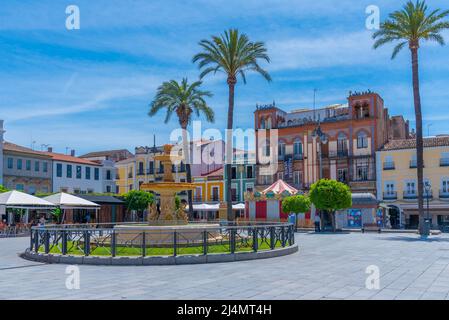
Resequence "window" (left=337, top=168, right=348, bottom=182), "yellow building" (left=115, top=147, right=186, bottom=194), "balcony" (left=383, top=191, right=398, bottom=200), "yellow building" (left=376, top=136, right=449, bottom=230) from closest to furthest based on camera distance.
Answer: "yellow building" (left=376, top=136, right=449, bottom=230) < "balcony" (left=383, top=191, right=398, bottom=200) < "window" (left=337, top=168, right=348, bottom=182) < "yellow building" (left=115, top=147, right=186, bottom=194)

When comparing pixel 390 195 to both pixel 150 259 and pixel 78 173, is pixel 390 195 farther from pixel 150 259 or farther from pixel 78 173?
pixel 150 259

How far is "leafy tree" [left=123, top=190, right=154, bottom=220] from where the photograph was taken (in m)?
53.5

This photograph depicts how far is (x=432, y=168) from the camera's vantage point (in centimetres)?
4600

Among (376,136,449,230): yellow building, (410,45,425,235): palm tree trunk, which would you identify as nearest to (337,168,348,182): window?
A: (376,136,449,230): yellow building

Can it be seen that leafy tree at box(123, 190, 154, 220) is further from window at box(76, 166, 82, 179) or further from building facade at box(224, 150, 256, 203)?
building facade at box(224, 150, 256, 203)

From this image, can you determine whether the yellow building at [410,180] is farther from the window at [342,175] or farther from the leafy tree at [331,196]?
the leafy tree at [331,196]

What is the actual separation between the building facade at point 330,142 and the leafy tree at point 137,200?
13.3 metres

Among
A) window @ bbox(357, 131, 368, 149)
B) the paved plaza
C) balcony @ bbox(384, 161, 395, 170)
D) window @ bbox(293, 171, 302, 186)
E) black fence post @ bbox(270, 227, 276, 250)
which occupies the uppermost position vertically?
window @ bbox(357, 131, 368, 149)

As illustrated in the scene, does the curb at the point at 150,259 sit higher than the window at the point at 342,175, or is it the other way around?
the window at the point at 342,175

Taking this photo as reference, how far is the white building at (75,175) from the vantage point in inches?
2266

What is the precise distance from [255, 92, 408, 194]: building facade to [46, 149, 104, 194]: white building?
72.9ft

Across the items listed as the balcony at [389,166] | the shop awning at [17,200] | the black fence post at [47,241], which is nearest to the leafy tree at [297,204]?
the balcony at [389,166]
